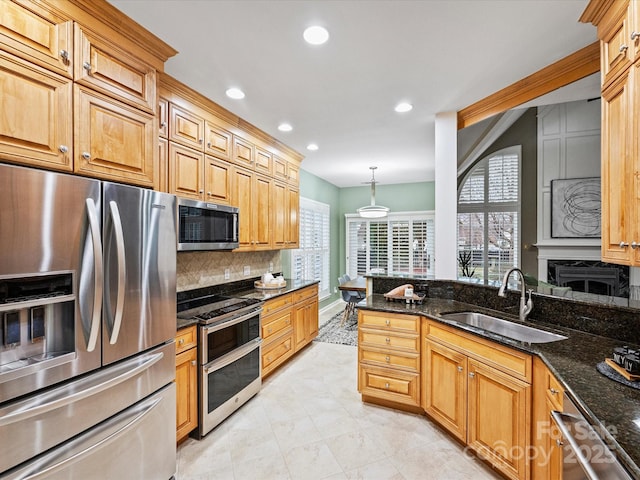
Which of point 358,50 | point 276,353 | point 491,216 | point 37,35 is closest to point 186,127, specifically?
point 37,35

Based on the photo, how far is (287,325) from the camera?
143 inches

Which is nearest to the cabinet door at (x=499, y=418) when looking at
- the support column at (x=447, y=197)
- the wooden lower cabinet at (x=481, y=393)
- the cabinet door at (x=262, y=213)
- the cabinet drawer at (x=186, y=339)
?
the wooden lower cabinet at (x=481, y=393)

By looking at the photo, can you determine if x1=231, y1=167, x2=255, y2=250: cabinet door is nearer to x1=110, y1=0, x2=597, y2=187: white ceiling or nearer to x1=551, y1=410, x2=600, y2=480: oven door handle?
x1=110, y1=0, x2=597, y2=187: white ceiling

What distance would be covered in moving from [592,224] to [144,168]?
150 inches

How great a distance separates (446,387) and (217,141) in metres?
2.95

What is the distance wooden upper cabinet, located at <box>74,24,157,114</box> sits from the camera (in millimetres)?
1559

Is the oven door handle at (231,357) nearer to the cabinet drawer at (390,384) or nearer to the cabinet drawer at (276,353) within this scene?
the cabinet drawer at (276,353)

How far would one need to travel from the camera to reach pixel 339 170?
18.1 feet

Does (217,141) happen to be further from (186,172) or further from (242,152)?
(186,172)

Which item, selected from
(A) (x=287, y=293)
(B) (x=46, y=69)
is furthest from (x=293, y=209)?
(B) (x=46, y=69)

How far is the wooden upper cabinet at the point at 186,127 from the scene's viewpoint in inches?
99.2

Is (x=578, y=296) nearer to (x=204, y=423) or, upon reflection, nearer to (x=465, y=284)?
(x=465, y=284)

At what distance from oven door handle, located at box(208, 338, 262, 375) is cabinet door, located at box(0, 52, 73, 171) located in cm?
163

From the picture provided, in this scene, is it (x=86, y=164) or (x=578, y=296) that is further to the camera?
(x=578, y=296)
